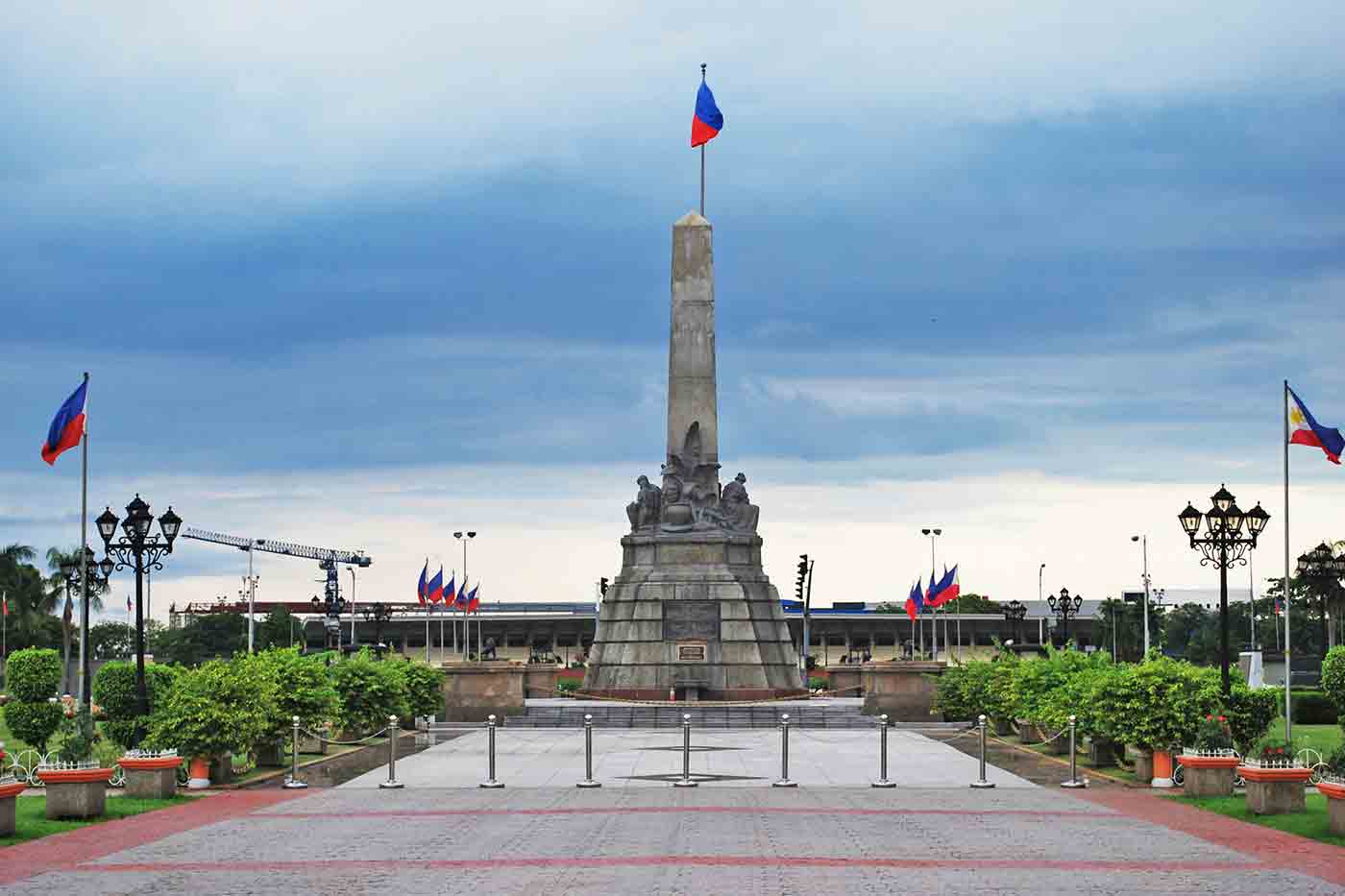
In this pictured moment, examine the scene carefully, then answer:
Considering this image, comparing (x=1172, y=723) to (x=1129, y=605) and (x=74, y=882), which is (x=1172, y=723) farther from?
(x=1129, y=605)

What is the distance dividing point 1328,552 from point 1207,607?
125m

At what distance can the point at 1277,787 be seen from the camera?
22.5 meters

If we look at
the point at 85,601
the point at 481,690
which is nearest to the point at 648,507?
the point at 481,690

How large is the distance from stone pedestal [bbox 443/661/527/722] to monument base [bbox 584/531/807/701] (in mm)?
5787

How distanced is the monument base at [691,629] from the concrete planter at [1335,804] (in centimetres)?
3249

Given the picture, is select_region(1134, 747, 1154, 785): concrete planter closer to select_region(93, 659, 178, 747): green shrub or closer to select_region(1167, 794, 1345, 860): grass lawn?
select_region(1167, 794, 1345, 860): grass lawn

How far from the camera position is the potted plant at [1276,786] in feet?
73.5

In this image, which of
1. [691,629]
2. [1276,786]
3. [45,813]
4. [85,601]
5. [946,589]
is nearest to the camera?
[1276,786]

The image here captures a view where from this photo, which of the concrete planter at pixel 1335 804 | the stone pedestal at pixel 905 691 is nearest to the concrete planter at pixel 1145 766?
the concrete planter at pixel 1335 804

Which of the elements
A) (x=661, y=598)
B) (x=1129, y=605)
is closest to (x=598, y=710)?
(x=661, y=598)

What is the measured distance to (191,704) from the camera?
28.0 m

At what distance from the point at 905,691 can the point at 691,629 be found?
7.97 m

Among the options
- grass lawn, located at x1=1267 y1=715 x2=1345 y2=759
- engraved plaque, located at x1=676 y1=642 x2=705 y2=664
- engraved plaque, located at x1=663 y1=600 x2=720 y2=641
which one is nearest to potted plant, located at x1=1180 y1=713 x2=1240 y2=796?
grass lawn, located at x1=1267 y1=715 x2=1345 y2=759

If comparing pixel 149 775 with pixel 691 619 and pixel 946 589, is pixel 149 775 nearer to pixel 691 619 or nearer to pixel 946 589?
pixel 691 619
